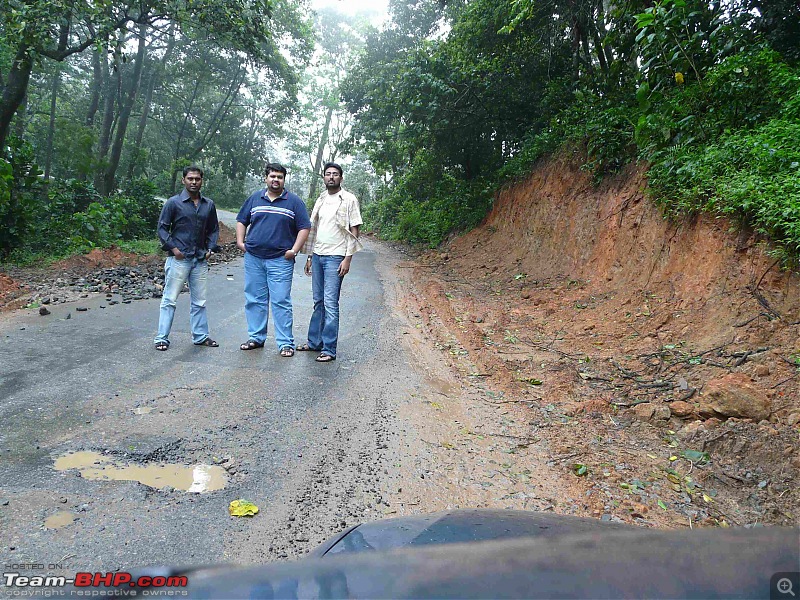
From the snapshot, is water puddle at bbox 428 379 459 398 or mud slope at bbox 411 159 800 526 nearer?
mud slope at bbox 411 159 800 526

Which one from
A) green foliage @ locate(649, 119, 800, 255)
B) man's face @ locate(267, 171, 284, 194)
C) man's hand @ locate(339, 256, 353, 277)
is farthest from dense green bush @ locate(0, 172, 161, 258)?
green foliage @ locate(649, 119, 800, 255)

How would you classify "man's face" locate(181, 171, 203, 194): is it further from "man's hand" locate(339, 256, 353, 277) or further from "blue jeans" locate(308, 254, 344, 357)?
"man's hand" locate(339, 256, 353, 277)

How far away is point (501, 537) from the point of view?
175 cm

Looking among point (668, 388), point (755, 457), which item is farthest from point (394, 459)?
point (668, 388)

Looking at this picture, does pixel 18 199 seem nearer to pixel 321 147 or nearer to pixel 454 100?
pixel 454 100

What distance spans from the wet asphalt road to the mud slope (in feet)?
4.15

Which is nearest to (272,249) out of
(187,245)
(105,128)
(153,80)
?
(187,245)

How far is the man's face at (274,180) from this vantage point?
5.78 metres

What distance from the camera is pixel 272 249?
5953 mm

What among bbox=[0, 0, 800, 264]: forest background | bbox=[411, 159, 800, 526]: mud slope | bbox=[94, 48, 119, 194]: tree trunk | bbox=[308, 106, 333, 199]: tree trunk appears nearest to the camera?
bbox=[411, 159, 800, 526]: mud slope

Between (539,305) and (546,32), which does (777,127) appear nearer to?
(539,305)

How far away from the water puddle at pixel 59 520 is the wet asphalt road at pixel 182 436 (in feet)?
0.07

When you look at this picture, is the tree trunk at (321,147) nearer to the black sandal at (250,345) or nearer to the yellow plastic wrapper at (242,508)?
the black sandal at (250,345)

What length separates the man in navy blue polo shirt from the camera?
19.4 ft
